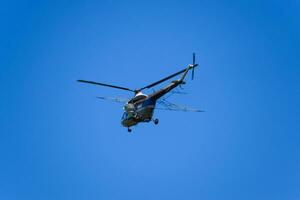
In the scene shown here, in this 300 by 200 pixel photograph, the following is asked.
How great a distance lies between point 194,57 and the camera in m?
60.0

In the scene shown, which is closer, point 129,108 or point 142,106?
point 142,106

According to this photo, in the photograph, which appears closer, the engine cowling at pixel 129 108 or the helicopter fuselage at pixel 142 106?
the helicopter fuselage at pixel 142 106

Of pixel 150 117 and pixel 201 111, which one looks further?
pixel 150 117

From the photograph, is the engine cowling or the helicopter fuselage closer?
the helicopter fuselage

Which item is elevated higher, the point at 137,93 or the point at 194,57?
the point at 194,57

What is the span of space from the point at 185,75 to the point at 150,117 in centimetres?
635

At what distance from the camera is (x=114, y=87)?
192 feet

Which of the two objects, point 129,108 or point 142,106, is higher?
point 129,108

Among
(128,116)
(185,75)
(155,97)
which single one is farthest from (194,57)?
(128,116)

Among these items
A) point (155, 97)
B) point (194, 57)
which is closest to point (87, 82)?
point (155, 97)

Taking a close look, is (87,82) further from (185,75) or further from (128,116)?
(185,75)

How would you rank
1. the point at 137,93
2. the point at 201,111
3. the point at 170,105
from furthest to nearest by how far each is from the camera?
the point at 137,93
the point at 170,105
the point at 201,111

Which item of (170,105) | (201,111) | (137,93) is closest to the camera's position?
(201,111)

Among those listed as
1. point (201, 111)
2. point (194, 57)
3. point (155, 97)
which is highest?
point (194, 57)
